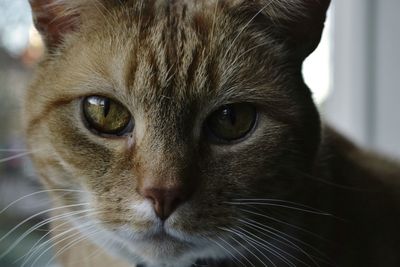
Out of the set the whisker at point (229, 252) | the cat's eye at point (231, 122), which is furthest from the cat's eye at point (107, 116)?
the whisker at point (229, 252)

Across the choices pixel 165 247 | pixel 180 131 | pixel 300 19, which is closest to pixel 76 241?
pixel 165 247

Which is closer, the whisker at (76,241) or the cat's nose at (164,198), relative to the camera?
the cat's nose at (164,198)

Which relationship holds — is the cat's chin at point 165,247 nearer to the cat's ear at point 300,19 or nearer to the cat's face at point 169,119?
the cat's face at point 169,119

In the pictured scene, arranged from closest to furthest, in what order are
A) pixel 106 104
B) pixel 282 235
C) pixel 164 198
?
pixel 164 198, pixel 106 104, pixel 282 235

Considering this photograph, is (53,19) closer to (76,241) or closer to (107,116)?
(107,116)

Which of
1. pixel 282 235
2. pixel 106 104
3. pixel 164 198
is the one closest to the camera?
pixel 164 198

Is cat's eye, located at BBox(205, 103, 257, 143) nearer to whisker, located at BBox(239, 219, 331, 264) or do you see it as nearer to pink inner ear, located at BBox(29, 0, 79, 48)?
whisker, located at BBox(239, 219, 331, 264)

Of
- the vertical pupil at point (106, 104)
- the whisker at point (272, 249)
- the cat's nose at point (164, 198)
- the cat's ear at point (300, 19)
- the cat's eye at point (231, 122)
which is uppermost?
the cat's ear at point (300, 19)

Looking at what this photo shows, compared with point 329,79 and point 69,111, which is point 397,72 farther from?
point 69,111
